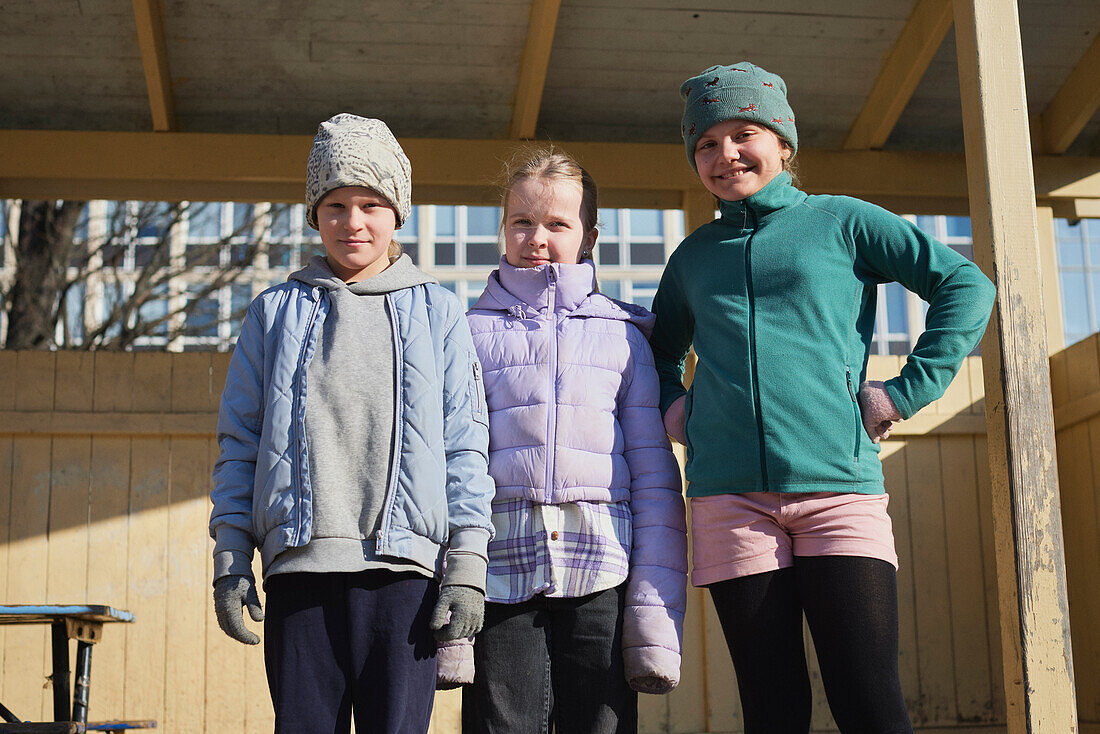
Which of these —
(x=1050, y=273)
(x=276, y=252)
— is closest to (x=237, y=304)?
(x=276, y=252)

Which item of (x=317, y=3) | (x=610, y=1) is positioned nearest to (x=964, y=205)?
(x=610, y=1)

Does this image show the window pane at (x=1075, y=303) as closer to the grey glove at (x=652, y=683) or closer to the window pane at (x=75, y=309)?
the window pane at (x=75, y=309)

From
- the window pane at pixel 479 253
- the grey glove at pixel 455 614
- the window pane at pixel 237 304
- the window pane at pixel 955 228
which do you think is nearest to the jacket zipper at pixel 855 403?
the grey glove at pixel 455 614

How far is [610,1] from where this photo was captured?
5.22 meters

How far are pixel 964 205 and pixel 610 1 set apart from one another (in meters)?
2.04

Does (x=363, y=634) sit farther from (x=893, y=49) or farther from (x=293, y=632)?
(x=893, y=49)

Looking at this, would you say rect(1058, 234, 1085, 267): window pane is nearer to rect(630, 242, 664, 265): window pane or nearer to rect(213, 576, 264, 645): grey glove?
rect(630, 242, 664, 265): window pane

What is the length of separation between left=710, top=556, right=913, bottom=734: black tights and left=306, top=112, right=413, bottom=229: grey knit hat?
3.52ft

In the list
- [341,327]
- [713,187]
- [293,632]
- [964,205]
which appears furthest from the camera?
[964,205]

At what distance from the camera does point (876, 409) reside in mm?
2539

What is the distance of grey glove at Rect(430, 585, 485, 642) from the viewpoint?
227 centimetres

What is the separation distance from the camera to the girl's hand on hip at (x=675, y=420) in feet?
9.10

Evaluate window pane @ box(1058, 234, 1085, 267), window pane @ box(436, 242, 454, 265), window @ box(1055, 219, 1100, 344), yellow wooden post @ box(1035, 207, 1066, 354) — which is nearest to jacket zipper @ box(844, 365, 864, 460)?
yellow wooden post @ box(1035, 207, 1066, 354)

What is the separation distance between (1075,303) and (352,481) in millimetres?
32133
